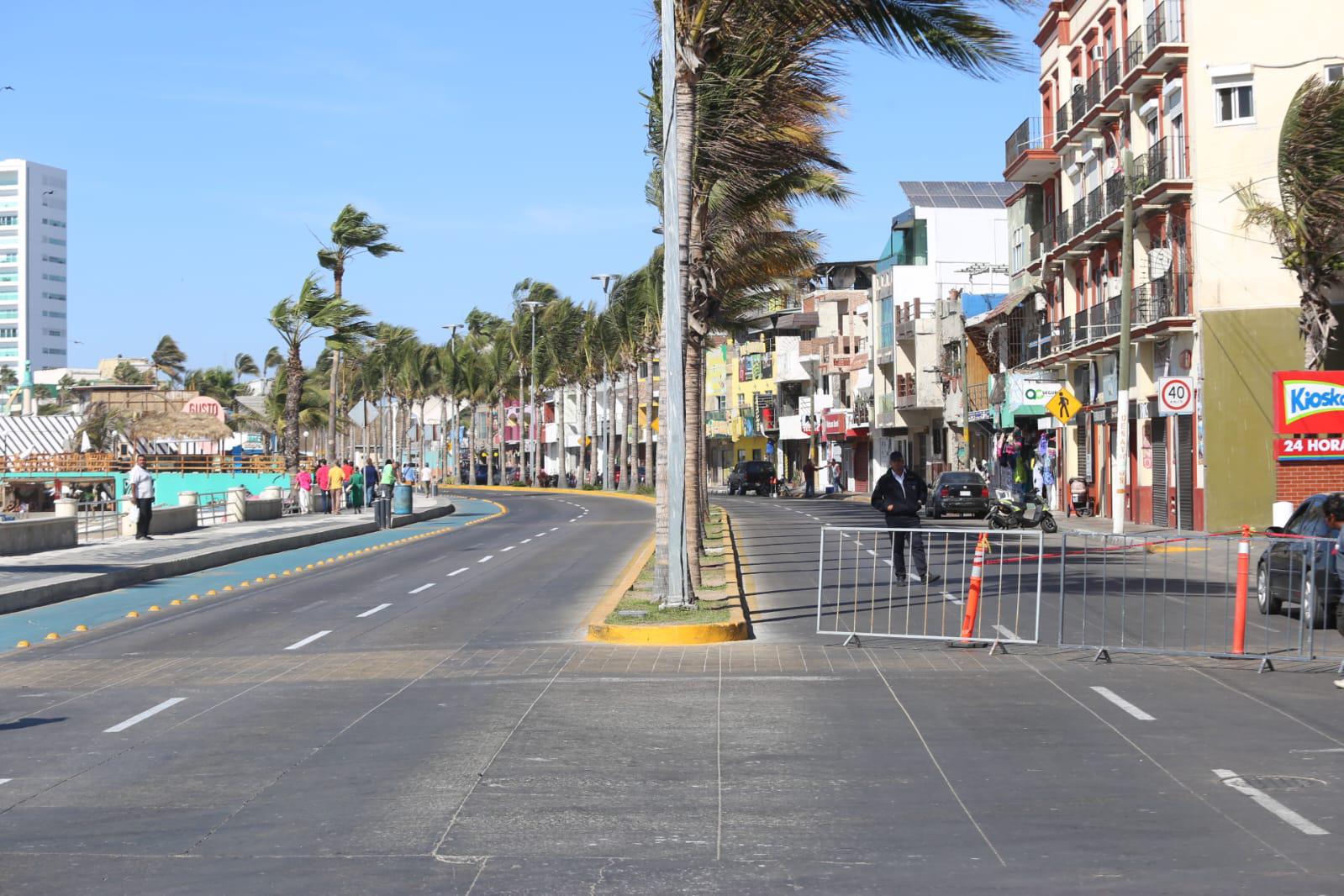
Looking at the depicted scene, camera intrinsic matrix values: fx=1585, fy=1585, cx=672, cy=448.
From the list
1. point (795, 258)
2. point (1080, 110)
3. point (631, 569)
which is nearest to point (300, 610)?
point (631, 569)

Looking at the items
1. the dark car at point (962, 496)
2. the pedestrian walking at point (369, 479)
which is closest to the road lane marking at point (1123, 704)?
the dark car at point (962, 496)

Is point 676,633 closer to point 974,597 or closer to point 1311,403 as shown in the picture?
point 974,597

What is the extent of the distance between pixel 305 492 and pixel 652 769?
45.5m

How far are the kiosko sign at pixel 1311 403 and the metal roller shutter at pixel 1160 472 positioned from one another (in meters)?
11.5

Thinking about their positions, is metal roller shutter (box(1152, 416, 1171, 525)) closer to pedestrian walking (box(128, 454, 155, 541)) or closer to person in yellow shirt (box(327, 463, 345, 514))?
person in yellow shirt (box(327, 463, 345, 514))

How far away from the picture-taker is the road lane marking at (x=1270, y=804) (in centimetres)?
770

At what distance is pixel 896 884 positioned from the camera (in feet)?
22.1

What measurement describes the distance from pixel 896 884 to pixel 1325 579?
9.21m

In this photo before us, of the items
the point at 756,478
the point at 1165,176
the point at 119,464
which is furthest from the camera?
the point at 756,478

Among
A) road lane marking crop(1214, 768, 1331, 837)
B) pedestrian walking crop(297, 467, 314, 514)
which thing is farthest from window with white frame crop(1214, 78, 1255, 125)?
road lane marking crop(1214, 768, 1331, 837)

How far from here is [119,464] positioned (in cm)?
6525

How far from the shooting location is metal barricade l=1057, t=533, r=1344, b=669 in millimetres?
14789

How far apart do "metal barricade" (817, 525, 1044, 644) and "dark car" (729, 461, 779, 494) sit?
6129 centimetres

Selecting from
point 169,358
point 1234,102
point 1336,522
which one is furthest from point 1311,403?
point 169,358
